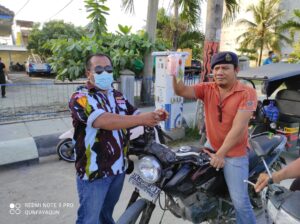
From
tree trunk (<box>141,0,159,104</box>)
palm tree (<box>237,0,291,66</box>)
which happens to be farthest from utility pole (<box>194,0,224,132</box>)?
palm tree (<box>237,0,291,66</box>)

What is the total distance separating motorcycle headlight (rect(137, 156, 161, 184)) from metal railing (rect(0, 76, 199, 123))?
4.83m

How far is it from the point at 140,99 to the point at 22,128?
3.42 m

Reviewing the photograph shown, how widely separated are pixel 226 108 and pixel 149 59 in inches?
239

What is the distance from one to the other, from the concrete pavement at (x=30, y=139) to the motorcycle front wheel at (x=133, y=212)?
10.2 feet

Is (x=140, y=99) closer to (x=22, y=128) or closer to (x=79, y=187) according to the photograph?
(x=22, y=128)

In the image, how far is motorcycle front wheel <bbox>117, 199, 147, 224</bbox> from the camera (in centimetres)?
209

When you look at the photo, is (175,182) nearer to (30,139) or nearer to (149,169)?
(149,169)

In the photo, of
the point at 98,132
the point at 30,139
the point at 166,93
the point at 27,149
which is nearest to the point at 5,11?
the point at 30,139

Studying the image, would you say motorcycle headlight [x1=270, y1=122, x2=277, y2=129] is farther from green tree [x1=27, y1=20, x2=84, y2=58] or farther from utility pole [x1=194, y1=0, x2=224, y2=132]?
green tree [x1=27, y1=20, x2=84, y2=58]

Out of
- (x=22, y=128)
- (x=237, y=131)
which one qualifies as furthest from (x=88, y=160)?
(x=22, y=128)

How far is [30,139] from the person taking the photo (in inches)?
202

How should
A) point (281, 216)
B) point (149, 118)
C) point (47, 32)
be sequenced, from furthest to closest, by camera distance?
point (47, 32) → point (149, 118) → point (281, 216)

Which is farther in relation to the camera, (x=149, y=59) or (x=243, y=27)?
(x=243, y=27)

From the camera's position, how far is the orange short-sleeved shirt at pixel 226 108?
90.1 inches
